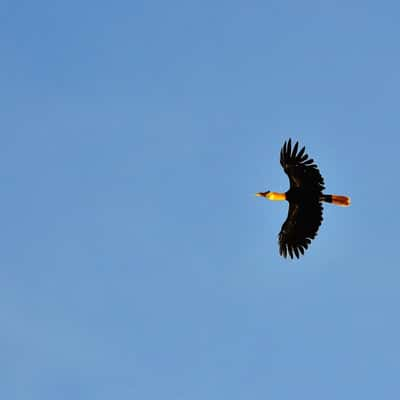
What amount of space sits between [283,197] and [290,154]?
2.34 metres

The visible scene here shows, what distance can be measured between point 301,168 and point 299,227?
301 cm

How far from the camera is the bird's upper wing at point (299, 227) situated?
205ft

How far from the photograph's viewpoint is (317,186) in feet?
203

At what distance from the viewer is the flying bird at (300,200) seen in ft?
203

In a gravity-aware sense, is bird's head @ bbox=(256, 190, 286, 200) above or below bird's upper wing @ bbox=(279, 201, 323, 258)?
above

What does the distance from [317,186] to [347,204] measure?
1.62 meters

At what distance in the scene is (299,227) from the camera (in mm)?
63094

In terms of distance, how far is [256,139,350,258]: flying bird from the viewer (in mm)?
61750

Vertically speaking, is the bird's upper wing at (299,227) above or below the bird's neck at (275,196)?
below

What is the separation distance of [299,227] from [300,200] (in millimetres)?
1383

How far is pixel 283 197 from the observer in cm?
6316

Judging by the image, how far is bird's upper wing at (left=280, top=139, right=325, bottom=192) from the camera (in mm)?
61688

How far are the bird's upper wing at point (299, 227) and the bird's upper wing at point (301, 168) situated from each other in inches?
38.8

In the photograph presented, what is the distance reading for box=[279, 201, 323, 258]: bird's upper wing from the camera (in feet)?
205
